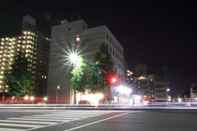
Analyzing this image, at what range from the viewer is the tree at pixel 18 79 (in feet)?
236

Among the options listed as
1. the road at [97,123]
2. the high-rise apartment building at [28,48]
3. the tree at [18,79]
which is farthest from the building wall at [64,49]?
the road at [97,123]

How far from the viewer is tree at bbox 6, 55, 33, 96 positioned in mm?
72062

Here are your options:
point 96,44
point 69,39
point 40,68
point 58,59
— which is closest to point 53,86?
point 58,59

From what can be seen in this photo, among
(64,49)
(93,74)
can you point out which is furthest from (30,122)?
(64,49)

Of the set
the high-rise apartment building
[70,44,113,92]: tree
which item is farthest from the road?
the high-rise apartment building

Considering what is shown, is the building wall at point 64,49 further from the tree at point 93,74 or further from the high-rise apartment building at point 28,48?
the tree at point 93,74

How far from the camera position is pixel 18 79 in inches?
2862

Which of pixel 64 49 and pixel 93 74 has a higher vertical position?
pixel 64 49

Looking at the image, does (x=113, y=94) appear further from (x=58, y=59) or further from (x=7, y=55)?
(x=7, y=55)

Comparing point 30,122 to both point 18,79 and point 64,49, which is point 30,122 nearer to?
point 18,79

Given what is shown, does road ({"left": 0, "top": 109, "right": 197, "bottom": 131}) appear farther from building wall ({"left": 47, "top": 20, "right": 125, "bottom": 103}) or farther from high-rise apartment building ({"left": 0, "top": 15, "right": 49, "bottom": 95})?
high-rise apartment building ({"left": 0, "top": 15, "right": 49, "bottom": 95})

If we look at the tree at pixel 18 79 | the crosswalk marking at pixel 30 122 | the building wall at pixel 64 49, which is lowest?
the crosswalk marking at pixel 30 122

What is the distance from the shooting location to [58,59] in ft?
357

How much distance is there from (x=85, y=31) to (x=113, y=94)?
27.3 m
